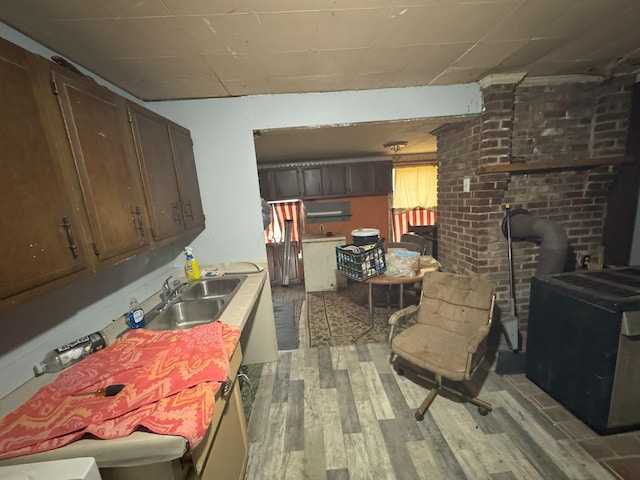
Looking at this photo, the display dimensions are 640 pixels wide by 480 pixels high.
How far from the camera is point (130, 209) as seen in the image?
51.8 inches

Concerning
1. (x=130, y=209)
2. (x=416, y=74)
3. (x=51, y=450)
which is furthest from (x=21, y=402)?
(x=416, y=74)

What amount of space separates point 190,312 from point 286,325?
1.66 meters

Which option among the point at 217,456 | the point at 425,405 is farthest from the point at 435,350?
the point at 217,456

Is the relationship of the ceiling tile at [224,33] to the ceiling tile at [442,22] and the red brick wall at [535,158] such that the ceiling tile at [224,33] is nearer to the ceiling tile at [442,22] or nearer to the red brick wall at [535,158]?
the ceiling tile at [442,22]

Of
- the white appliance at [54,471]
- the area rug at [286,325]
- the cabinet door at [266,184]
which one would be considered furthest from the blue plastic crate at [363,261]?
the cabinet door at [266,184]

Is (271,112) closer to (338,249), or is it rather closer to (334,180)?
(338,249)

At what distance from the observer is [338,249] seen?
288 cm

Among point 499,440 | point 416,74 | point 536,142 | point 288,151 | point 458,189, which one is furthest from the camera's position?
point 288,151

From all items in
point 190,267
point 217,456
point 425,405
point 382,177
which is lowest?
point 425,405

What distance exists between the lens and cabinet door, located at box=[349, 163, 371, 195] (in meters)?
4.80

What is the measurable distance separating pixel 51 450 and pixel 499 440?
2280 millimetres

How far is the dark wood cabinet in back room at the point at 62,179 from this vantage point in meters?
0.79

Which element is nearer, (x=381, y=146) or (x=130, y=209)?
(x=130, y=209)

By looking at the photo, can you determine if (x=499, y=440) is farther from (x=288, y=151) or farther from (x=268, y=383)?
(x=288, y=151)
